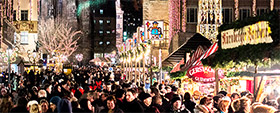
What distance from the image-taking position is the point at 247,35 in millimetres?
8461

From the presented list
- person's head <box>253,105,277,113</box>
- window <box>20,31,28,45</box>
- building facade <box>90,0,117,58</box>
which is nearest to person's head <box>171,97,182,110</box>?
person's head <box>253,105,277,113</box>

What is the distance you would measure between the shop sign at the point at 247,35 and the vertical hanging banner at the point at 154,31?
13017 mm

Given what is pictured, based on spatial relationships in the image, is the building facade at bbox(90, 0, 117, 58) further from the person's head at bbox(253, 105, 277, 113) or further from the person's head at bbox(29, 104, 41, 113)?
the person's head at bbox(253, 105, 277, 113)

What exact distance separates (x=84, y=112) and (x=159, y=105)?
79.0 inches

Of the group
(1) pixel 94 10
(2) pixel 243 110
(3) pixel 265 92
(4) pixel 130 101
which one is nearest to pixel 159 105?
(4) pixel 130 101

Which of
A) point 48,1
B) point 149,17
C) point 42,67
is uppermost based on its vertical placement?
point 48,1

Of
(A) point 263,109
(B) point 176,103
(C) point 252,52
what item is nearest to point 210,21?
(C) point 252,52

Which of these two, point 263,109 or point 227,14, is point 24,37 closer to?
point 227,14

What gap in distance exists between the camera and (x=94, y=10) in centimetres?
13538

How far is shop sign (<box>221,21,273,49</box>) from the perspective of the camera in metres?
7.57

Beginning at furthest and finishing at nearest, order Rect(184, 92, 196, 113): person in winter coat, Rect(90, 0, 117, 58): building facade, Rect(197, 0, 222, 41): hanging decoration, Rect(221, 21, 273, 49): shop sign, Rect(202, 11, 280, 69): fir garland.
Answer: Rect(90, 0, 117, 58): building facade
Rect(197, 0, 222, 41): hanging decoration
Rect(184, 92, 196, 113): person in winter coat
Rect(221, 21, 273, 49): shop sign
Rect(202, 11, 280, 69): fir garland

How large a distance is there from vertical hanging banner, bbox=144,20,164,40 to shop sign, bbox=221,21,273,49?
13017 millimetres

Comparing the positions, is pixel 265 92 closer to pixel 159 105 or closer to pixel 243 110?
pixel 159 105

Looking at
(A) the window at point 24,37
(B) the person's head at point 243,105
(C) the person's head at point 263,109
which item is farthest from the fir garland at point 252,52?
(A) the window at point 24,37
